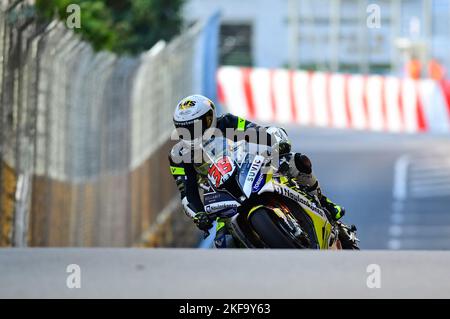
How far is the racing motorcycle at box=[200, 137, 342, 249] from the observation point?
34.5 ft

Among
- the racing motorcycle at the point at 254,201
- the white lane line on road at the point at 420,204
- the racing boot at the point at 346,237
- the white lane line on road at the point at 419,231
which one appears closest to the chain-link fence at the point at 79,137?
the racing motorcycle at the point at 254,201

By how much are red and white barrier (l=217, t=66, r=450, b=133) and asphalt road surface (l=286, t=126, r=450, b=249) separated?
24.0 inches

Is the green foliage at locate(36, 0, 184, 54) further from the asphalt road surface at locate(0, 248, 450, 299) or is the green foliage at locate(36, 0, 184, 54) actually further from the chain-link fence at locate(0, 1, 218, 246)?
the asphalt road surface at locate(0, 248, 450, 299)

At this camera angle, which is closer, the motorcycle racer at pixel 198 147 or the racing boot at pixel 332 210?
the motorcycle racer at pixel 198 147

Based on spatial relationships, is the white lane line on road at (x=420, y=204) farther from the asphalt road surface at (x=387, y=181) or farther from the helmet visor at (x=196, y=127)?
the helmet visor at (x=196, y=127)

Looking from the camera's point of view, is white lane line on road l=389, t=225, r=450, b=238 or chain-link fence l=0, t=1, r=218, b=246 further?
white lane line on road l=389, t=225, r=450, b=238

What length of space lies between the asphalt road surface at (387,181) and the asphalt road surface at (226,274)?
11.8 meters

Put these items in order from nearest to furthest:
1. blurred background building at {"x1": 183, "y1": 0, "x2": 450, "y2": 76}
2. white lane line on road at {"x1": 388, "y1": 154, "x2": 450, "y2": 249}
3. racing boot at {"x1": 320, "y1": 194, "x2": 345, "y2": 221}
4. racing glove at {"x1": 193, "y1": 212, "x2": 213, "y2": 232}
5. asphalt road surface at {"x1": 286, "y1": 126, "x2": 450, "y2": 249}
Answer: racing glove at {"x1": 193, "y1": 212, "x2": 213, "y2": 232} → racing boot at {"x1": 320, "y1": 194, "x2": 345, "y2": 221} → white lane line on road at {"x1": 388, "y1": 154, "x2": 450, "y2": 249} → asphalt road surface at {"x1": 286, "y1": 126, "x2": 450, "y2": 249} → blurred background building at {"x1": 183, "y1": 0, "x2": 450, "y2": 76}

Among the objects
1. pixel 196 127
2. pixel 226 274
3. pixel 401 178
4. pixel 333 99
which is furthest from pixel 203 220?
pixel 333 99

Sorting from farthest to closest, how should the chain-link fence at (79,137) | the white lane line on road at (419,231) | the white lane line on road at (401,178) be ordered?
the white lane line on road at (401,178), the white lane line on road at (419,231), the chain-link fence at (79,137)

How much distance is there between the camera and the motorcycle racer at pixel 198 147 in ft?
34.7

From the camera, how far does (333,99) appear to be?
33000 millimetres

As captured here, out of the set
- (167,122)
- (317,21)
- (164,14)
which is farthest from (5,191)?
(317,21)

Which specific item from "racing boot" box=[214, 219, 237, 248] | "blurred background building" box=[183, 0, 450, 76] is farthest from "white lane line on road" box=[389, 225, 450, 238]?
"blurred background building" box=[183, 0, 450, 76]
